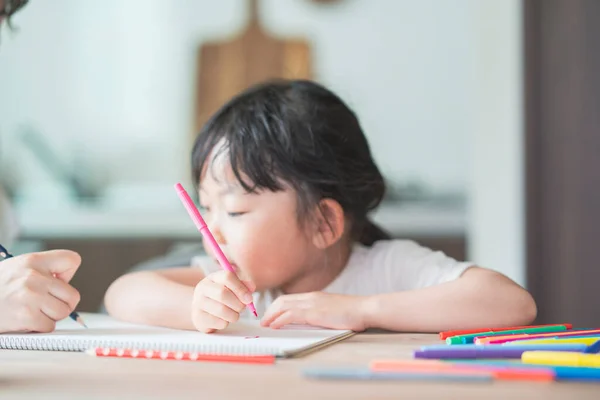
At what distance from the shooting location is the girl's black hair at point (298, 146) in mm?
1010

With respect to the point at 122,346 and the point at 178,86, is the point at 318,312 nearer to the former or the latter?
the point at 122,346

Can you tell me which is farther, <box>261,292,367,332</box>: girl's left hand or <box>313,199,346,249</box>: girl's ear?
<box>313,199,346,249</box>: girl's ear

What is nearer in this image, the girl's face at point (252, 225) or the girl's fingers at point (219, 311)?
the girl's fingers at point (219, 311)

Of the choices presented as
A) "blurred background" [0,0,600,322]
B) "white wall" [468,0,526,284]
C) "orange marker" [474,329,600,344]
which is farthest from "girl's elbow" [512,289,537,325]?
"blurred background" [0,0,600,322]

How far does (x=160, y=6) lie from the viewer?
296 cm

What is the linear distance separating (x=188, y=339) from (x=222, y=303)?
0.26ft

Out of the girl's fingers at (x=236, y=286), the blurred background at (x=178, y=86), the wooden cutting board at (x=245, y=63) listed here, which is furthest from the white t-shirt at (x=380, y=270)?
the wooden cutting board at (x=245, y=63)

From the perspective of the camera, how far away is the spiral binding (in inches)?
23.3

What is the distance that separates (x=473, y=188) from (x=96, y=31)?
165 cm

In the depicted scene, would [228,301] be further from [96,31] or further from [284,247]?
[96,31]

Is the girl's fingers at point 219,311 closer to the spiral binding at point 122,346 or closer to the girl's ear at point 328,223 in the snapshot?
the spiral binding at point 122,346

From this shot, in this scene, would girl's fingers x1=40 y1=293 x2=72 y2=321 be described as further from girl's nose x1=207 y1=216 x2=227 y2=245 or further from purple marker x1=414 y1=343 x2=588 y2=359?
purple marker x1=414 y1=343 x2=588 y2=359

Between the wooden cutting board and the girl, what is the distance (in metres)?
1.78

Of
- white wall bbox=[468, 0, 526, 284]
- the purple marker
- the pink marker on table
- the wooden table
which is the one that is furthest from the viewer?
white wall bbox=[468, 0, 526, 284]
